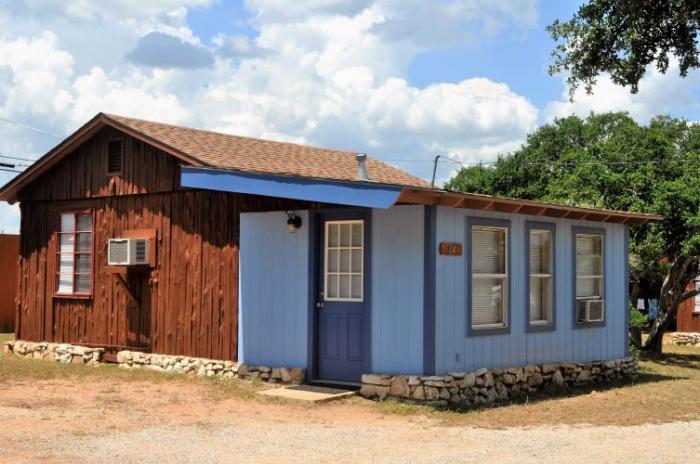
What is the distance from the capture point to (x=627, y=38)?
10.9m

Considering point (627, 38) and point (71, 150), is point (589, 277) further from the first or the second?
point (71, 150)

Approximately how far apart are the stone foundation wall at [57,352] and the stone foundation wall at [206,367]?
63 centimetres

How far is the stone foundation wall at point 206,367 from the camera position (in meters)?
11.8

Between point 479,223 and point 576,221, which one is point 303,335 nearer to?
point 479,223

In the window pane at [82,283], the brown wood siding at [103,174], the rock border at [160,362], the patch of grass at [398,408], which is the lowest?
the patch of grass at [398,408]

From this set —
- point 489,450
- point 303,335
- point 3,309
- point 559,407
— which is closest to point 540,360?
point 559,407

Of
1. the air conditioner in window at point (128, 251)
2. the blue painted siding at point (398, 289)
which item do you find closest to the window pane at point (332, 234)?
the blue painted siding at point (398, 289)

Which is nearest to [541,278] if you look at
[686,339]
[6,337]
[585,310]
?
[585,310]

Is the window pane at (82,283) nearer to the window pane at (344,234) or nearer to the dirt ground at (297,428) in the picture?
the dirt ground at (297,428)

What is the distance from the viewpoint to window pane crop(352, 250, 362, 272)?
11328 millimetres

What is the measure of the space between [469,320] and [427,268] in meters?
1.02

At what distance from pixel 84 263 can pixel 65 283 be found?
22.8 inches

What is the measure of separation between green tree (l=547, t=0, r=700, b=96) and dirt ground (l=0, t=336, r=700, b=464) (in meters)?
4.23

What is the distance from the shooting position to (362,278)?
36.8 ft
